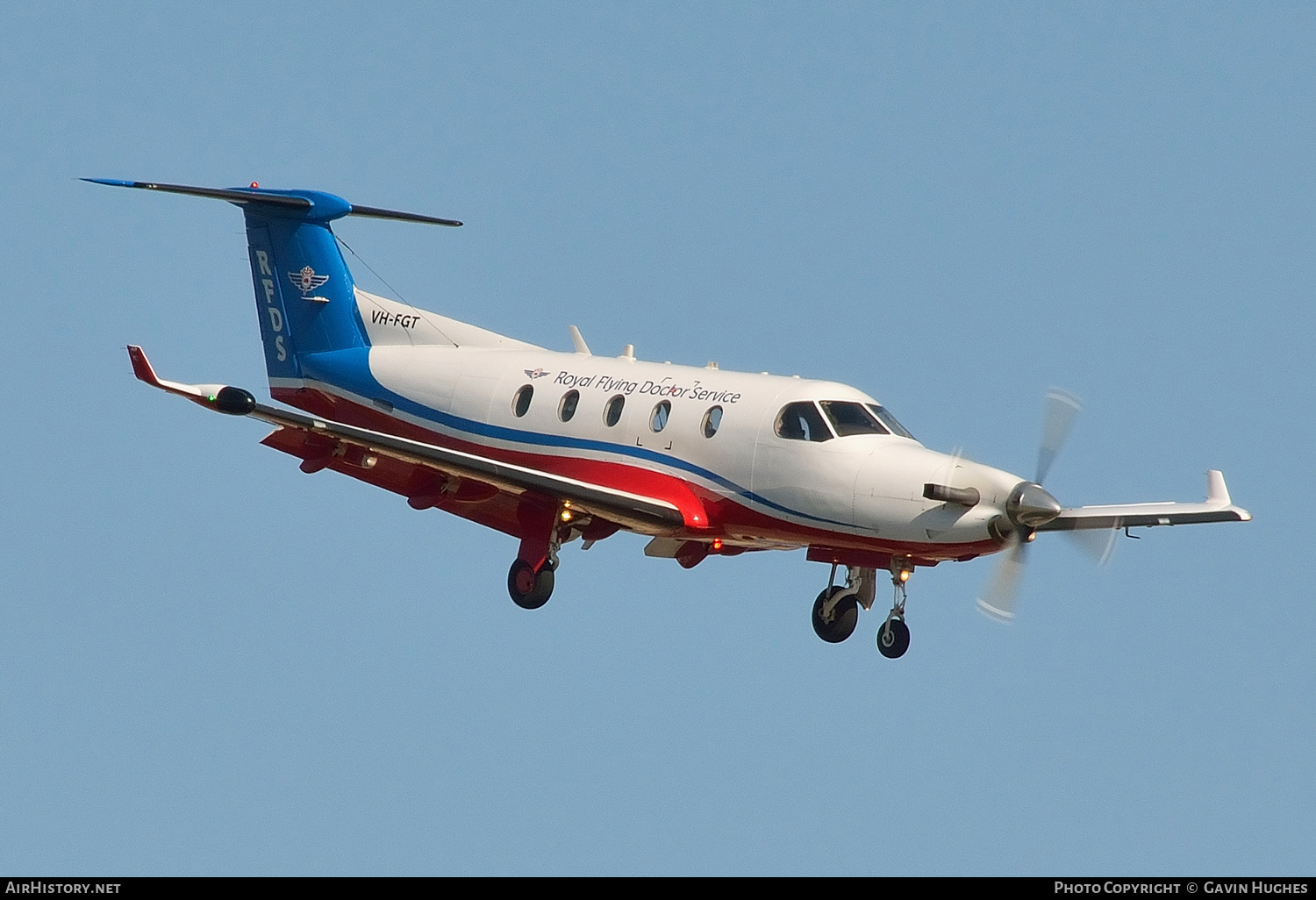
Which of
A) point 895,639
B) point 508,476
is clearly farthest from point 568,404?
point 895,639

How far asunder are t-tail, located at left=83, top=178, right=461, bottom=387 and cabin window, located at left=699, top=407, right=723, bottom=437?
7.48 m

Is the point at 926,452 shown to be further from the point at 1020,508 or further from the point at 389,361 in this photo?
the point at 389,361

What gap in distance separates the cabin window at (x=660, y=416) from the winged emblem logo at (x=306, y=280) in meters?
7.66

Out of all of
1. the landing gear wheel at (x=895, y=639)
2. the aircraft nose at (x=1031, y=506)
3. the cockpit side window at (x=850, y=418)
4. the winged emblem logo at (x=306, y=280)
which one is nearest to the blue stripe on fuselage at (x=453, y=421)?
the winged emblem logo at (x=306, y=280)

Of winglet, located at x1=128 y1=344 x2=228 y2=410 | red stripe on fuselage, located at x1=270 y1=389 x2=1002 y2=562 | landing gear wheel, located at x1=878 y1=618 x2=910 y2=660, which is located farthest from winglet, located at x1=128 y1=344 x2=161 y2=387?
landing gear wheel, located at x1=878 y1=618 x2=910 y2=660

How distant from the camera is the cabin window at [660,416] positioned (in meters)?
30.6

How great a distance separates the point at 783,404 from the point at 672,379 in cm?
215

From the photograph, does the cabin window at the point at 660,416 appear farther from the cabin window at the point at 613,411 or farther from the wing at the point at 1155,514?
the wing at the point at 1155,514

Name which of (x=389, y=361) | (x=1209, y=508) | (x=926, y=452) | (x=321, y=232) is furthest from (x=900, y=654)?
(x=321, y=232)

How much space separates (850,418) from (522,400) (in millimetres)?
5547

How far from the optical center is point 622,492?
99.5 feet

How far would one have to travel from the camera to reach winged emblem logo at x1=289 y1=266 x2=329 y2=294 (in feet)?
116
